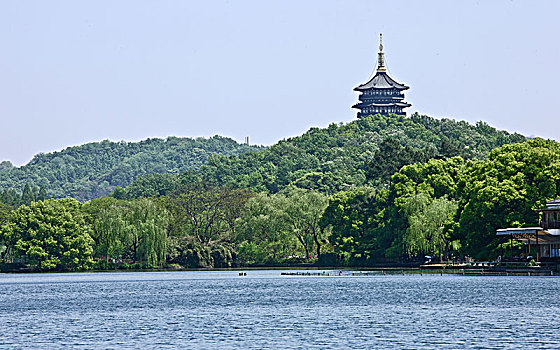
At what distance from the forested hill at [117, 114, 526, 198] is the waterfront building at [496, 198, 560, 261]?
56.6 meters

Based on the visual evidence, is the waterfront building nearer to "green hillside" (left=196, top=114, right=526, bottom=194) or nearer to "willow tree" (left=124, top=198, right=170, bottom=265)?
"willow tree" (left=124, top=198, right=170, bottom=265)

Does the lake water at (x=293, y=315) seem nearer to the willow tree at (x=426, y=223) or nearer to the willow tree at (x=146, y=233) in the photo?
the willow tree at (x=426, y=223)

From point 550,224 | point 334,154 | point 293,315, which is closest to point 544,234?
point 550,224

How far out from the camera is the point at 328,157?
181750mm

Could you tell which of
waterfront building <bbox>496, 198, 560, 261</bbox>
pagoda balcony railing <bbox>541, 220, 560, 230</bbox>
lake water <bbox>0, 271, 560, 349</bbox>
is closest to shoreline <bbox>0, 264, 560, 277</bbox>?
waterfront building <bbox>496, 198, 560, 261</bbox>

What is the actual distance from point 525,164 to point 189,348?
51341 millimetres

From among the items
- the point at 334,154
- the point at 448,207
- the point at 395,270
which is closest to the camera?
the point at 448,207

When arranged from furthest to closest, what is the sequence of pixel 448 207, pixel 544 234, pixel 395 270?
1. pixel 395 270
2. pixel 448 207
3. pixel 544 234

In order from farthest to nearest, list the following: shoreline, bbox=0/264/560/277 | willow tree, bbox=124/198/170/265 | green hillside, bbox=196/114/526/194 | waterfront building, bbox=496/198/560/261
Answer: green hillside, bbox=196/114/526/194, willow tree, bbox=124/198/170/265, shoreline, bbox=0/264/560/277, waterfront building, bbox=496/198/560/261

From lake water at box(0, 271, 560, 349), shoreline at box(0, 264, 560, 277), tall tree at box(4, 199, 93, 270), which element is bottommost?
lake water at box(0, 271, 560, 349)

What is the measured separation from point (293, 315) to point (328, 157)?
133 metres

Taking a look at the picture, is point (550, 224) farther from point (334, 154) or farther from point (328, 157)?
point (328, 157)

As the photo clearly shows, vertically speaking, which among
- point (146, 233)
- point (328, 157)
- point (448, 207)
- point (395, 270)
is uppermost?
point (328, 157)

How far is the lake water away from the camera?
126 ft
